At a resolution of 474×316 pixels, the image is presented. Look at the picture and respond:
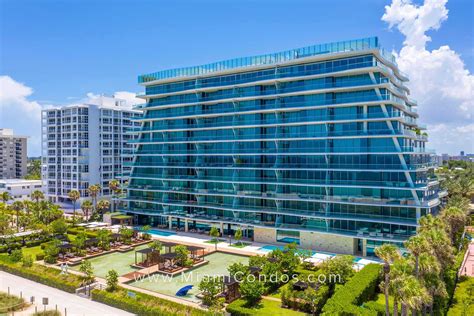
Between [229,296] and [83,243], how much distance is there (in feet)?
97.7

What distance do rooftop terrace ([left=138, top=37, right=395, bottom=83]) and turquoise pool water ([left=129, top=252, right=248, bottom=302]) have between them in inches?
1362

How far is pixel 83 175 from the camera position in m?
103

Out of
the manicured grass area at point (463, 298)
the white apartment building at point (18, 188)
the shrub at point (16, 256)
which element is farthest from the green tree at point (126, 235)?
the white apartment building at point (18, 188)

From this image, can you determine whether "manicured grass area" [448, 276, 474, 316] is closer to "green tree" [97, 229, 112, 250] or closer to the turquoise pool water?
the turquoise pool water

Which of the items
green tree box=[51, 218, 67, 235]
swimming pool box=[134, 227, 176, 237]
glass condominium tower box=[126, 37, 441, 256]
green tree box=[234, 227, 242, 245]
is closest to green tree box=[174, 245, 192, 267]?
green tree box=[234, 227, 242, 245]

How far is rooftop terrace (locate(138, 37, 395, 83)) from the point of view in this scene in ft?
181

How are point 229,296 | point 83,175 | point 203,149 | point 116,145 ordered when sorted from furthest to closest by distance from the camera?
point 116,145 → point 83,175 → point 203,149 → point 229,296

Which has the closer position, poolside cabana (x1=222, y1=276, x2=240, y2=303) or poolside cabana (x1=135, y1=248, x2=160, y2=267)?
poolside cabana (x1=222, y1=276, x2=240, y2=303)

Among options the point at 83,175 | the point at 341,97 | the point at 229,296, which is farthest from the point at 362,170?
the point at 83,175

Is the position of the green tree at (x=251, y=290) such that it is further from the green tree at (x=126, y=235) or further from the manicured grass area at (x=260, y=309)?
the green tree at (x=126, y=235)

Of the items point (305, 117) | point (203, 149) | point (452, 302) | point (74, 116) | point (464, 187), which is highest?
point (74, 116)

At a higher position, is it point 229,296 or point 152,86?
point 152,86

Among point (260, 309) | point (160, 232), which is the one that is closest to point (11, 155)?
point (160, 232)

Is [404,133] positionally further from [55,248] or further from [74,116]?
[74,116]
